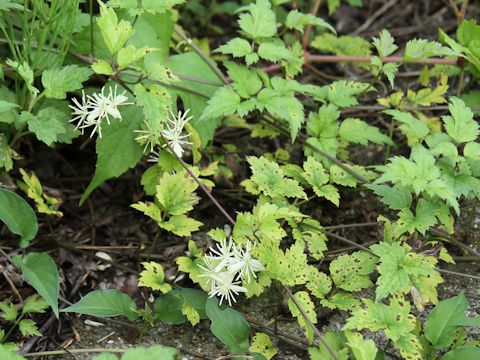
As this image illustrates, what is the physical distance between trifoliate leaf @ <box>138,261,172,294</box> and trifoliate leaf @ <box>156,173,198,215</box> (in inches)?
6.7

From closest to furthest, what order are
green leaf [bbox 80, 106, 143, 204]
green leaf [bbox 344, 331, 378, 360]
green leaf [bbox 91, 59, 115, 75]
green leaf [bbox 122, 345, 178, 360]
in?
green leaf [bbox 122, 345, 178, 360]
green leaf [bbox 344, 331, 378, 360]
green leaf [bbox 91, 59, 115, 75]
green leaf [bbox 80, 106, 143, 204]

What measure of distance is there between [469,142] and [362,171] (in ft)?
1.13

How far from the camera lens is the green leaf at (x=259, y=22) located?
84.7 inches

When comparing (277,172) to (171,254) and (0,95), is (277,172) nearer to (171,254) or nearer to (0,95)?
(171,254)

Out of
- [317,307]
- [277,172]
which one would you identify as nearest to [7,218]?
[277,172]

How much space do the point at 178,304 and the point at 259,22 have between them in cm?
97

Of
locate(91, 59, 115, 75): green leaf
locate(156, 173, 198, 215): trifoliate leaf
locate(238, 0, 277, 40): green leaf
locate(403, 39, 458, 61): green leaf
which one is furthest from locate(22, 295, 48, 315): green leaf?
locate(403, 39, 458, 61): green leaf

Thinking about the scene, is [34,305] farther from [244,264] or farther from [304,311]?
[304,311]

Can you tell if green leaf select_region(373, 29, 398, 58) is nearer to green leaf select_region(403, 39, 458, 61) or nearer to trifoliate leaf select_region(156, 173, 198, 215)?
green leaf select_region(403, 39, 458, 61)

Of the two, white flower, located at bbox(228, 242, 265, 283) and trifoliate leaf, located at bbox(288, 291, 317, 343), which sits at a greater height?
white flower, located at bbox(228, 242, 265, 283)

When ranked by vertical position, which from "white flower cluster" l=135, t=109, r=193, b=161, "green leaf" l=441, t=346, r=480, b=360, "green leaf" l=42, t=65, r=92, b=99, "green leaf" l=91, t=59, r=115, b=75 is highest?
"green leaf" l=91, t=59, r=115, b=75

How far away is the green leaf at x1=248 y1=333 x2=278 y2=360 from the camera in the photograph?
5.78 ft

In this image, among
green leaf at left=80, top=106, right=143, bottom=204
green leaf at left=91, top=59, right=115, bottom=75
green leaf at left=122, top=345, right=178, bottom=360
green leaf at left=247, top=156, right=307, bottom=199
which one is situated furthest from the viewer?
green leaf at left=80, top=106, right=143, bottom=204

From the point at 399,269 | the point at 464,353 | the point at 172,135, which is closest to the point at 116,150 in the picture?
the point at 172,135
